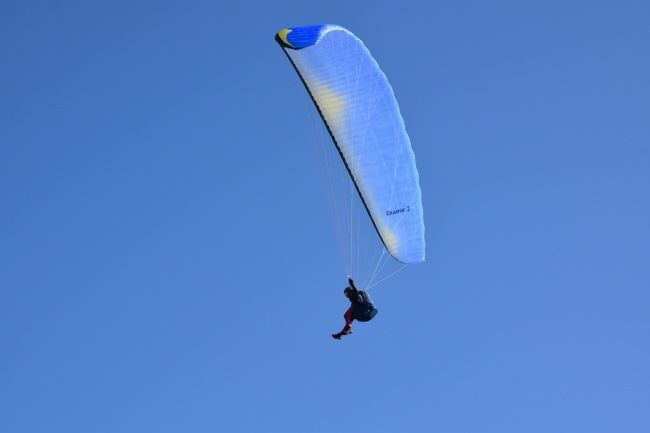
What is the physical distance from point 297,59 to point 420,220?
6.30 metres

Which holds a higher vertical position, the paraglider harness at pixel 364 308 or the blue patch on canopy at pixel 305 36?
the blue patch on canopy at pixel 305 36

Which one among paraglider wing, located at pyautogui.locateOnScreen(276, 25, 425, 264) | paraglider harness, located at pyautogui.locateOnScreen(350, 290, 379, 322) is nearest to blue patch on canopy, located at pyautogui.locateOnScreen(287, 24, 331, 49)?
Result: paraglider wing, located at pyautogui.locateOnScreen(276, 25, 425, 264)

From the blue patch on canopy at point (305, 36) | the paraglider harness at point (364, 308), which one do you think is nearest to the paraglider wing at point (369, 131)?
the blue patch on canopy at point (305, 36)

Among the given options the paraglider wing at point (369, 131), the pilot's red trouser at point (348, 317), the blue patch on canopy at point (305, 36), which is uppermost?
the blue patch on canopy at point (305, 36)

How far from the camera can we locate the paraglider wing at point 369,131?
5088cm

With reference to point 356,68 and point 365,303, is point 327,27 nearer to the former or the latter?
point 356,68

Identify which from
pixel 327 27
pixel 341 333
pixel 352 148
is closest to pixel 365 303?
pixel 341 333

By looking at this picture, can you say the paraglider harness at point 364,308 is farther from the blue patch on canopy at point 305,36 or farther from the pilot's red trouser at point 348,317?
the blue patch on canopy at point 305,36

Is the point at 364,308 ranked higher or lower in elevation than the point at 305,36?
lower

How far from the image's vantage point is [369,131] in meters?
51.7

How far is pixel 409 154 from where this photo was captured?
51781 millimetres

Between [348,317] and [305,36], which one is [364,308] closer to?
[348,317]

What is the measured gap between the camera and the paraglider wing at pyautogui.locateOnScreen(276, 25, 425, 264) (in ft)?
167

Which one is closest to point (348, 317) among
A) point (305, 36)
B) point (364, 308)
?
point (364, 308)
